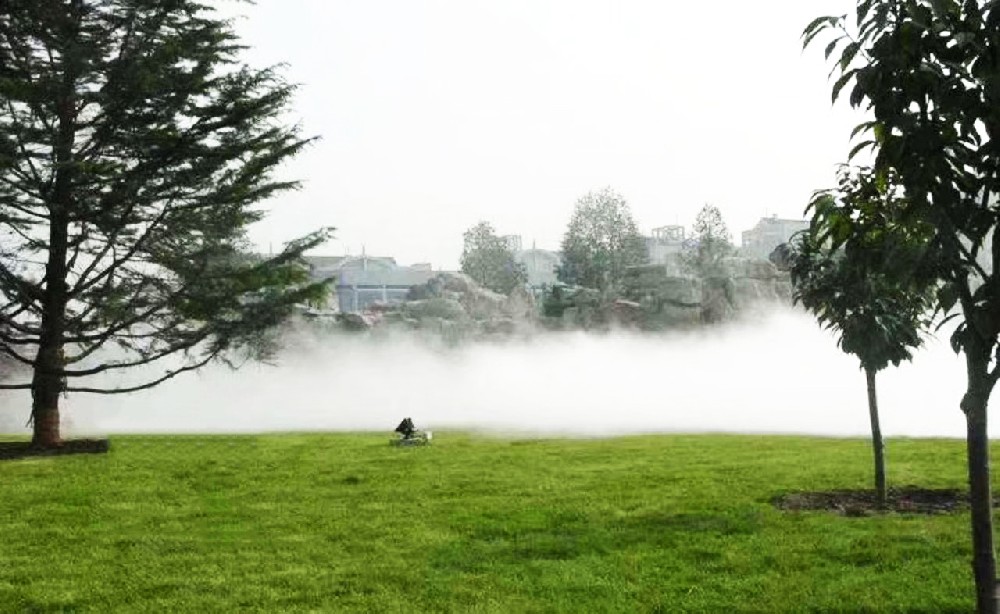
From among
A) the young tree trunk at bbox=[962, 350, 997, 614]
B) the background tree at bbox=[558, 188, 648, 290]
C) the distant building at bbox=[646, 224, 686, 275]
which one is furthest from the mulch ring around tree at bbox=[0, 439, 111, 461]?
the distant building at bbox=[646, 224, 686, 275]

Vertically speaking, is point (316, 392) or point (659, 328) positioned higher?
point (659, 328)

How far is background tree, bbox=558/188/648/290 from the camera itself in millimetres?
69312

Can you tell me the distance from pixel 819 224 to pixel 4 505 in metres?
10.9

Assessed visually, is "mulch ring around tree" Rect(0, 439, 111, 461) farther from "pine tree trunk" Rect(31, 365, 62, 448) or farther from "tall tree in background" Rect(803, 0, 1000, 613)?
"tall tree in background" Rect(803, 0, 1000, 613)

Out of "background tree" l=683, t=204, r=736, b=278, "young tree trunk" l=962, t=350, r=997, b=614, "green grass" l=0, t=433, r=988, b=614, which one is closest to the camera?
"young tree trunk" l=962, t=350, r=997, b=614

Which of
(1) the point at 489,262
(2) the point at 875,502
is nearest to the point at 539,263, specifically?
(1) the point at 489,262

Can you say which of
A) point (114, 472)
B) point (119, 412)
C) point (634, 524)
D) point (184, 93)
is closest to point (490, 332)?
point (119, 412)

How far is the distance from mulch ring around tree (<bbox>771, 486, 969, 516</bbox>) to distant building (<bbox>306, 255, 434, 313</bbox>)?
7621 centimetres

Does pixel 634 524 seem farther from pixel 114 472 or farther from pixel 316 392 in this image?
pixel 316 392

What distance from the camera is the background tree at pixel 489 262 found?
74625 mm

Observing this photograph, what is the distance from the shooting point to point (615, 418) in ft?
90.2

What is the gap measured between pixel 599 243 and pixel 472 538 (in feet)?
206

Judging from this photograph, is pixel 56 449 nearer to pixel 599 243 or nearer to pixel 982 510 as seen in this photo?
pixel 982 510

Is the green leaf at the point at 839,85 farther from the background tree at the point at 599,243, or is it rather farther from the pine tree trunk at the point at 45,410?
the background tree at the point at 599,243
